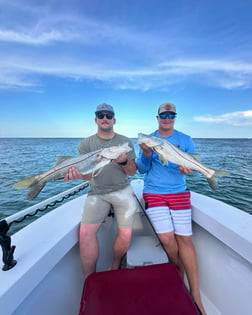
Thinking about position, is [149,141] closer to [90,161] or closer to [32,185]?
[90,161]

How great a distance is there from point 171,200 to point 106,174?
0.99 metres

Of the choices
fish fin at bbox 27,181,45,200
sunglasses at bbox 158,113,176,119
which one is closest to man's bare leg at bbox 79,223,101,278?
fish fin at bbox 27,181,45,200

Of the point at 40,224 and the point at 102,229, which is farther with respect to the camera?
the point at 102,229

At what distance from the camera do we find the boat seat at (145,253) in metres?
2.19

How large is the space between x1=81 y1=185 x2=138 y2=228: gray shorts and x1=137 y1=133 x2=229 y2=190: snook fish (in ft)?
2.39

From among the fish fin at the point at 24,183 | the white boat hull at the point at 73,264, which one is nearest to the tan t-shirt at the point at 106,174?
the white boat hull at the point at 73,264

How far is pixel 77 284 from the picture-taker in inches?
79.8

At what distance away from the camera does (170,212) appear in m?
2.27

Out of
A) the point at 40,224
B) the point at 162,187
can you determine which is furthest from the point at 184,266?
the point at 40,224

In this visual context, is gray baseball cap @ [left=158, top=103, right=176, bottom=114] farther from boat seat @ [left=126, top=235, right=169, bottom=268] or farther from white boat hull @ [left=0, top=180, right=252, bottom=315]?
boat seat @ [left=126, top=235, right=169, bottom=268]

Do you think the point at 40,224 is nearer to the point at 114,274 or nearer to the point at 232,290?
the point at 114,274

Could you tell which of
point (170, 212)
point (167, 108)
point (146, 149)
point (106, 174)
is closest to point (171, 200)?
point (170, 212)

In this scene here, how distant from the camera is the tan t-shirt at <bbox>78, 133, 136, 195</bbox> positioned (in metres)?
2.39

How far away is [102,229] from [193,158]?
5.76 ft
